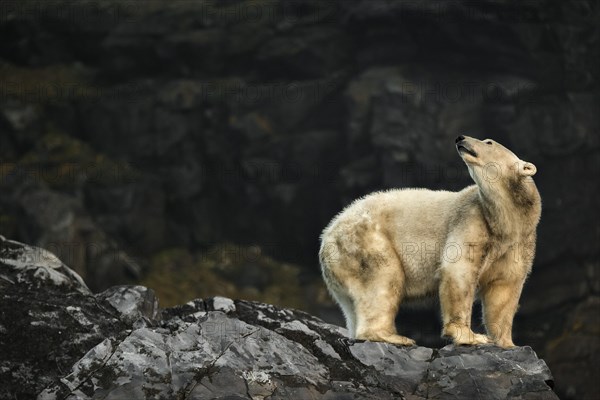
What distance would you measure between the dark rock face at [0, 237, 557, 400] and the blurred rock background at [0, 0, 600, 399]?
911 inches

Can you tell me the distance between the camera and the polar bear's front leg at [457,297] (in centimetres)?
1102

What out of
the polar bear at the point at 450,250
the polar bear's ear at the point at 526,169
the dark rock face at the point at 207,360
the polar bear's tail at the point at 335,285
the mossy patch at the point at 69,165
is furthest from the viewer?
the mossy patch at the point at 69,165

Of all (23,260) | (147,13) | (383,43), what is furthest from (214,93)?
(23,260)

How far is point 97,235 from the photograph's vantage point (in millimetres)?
33312

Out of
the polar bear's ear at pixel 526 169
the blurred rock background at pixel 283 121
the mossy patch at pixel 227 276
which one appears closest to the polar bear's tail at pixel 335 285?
the polar bear's ear at pixel 526 169

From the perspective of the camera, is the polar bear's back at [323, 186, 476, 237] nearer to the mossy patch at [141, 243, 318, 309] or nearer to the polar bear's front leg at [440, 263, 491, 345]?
the polar bear's front leg at [440, 263, 491, 345]

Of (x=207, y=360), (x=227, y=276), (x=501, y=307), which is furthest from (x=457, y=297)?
(x=227, y=276)

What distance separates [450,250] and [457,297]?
22.6 inches

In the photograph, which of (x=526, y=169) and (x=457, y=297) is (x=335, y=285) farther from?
(x=526, y=169)

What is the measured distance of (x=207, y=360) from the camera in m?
9.90

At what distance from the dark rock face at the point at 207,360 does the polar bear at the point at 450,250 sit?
71 centimetres

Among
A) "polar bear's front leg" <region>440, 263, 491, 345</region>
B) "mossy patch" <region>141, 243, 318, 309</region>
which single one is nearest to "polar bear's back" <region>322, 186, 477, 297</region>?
"polar bear's front leg" <region>440, 263, 491, 345</region>

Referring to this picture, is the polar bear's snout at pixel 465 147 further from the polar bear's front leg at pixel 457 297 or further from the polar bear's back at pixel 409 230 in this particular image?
the polar bear's front leg at pixel 457 297

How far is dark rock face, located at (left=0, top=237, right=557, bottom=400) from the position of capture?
957 centimetres
